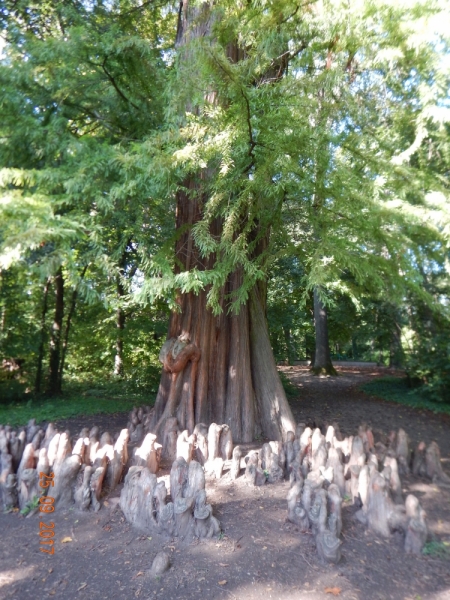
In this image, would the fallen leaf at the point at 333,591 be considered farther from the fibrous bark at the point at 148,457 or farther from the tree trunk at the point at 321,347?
the tree trunk at the point at 321,347

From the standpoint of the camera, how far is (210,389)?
20.7ft

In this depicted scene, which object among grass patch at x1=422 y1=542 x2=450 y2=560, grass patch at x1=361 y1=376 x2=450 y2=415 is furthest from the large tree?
grass patch at x1=361 y1=376 x2=450 y2=415

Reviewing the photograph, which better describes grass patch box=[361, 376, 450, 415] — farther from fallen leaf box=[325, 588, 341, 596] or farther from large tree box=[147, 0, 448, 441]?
fallen leaf box=[325, 588, 341, 596]

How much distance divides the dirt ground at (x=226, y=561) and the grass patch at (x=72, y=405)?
4478 millimetres

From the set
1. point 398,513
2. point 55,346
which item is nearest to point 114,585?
point 398,513

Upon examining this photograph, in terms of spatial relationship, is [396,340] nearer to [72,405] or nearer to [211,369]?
[211,369]

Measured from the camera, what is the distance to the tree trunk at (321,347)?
1487 cm

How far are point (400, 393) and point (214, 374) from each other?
6.18 meters

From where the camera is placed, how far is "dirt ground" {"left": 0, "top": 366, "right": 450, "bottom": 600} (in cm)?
286

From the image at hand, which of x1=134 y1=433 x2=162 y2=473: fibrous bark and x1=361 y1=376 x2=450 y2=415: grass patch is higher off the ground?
x1=361 y1=376 x2=450 y2=415: grass patch

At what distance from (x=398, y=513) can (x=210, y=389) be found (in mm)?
3289
